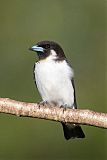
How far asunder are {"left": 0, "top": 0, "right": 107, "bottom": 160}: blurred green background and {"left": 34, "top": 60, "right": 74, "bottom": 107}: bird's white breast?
2501 mm

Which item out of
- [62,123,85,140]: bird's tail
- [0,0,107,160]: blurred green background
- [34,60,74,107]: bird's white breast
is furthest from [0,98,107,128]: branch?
[0,0,107,160]: blurred green background

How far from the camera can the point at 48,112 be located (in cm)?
727

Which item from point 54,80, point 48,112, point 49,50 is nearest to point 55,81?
point 54,80

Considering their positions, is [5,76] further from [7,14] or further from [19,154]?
[7,14]

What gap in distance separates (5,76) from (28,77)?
1.10 feet

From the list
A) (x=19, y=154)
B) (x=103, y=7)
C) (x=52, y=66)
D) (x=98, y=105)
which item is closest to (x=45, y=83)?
(x=52, y=66)

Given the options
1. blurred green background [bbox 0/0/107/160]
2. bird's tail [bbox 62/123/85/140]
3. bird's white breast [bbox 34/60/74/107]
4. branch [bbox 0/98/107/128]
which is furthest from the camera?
blurred green background [bbox 0/0/107/160]

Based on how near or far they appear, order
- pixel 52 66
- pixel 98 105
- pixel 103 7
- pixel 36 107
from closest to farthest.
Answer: pixel 36 107 < pixel 52 66 < pixel 98 105 < pixel 103 7

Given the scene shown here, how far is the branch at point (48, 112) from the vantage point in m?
7.07

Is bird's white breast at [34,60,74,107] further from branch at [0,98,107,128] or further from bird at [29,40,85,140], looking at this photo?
branch at [0,98,107,128]

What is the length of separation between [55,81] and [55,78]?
0.12 feet

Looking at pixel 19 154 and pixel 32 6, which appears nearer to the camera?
pixel 19 154

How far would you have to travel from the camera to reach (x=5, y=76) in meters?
13.0

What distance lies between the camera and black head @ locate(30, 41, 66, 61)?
8516mm
